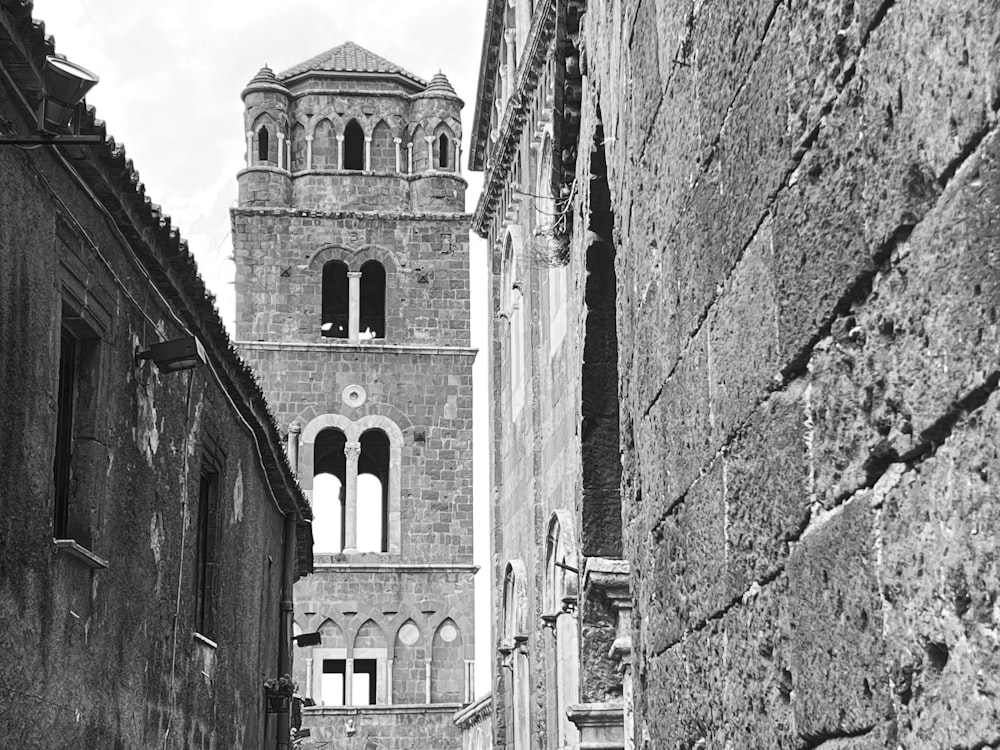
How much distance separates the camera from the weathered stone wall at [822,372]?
7.83ft

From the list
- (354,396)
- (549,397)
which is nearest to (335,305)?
(354,396)

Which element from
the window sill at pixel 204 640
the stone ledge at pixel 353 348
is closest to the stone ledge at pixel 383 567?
the stone ledge at pixel 353 348

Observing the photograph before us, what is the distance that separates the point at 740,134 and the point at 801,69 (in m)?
0.48

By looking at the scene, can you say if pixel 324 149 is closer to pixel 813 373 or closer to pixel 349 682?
pixel 349 682

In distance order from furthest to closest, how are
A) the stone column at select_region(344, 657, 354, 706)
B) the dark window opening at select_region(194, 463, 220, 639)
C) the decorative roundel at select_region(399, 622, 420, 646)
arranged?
→ the decorative roundel at select_region(399, 622, 420, 646) → the stone column at select_region(344, 657, 354, 706) → the dark window opening at select_region(194, 463, 220, 639)

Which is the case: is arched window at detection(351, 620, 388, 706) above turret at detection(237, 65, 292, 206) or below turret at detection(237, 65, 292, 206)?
below

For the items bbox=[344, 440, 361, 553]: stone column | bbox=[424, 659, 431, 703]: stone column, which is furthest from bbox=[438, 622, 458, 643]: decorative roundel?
bbox=[344, 440, 361, 553]: stone column

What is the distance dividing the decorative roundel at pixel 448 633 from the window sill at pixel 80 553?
932 inches

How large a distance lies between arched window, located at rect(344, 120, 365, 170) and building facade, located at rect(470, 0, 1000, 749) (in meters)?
30.5

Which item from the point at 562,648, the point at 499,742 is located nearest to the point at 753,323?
the point at 562,648

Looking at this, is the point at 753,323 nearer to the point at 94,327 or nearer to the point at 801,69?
the point at 801,69

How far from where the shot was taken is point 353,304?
33.8 meters

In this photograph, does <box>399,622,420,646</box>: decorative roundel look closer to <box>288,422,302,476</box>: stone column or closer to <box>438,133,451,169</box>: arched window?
<box>288,422,302,476</box>: stone column

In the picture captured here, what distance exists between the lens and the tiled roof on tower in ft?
115
